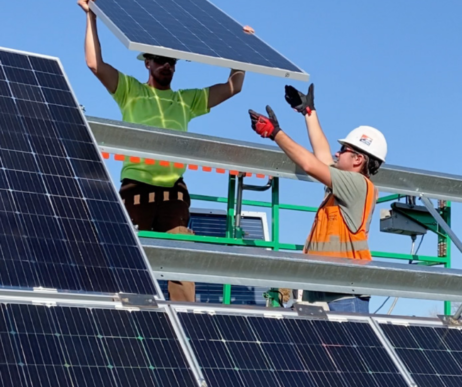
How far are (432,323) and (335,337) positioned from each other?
3.28 feet

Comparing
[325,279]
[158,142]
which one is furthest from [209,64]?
[325,279]

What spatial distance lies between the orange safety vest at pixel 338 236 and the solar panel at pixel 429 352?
3.09 ft

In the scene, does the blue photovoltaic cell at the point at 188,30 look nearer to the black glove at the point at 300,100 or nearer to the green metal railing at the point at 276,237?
the black glove at the point at 300,100

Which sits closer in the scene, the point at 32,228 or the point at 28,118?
the point at 32,228

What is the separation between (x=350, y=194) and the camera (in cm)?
747

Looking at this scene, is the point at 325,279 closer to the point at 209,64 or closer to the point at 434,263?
the point at 209,64

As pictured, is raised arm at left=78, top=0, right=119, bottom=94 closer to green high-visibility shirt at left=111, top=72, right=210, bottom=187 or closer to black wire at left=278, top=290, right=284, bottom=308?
green high-visibility shirt at left=111, top=72, right=210, bottom=187

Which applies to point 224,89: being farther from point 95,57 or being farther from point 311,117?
point 311,117

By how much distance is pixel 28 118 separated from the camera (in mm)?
6875

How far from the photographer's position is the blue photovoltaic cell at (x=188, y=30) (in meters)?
8.18

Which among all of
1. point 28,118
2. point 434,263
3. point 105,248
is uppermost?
point 28,118

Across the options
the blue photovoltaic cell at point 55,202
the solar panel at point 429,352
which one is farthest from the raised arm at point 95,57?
the solar panel at point 429,352

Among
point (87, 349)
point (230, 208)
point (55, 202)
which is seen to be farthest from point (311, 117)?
point (87, 349)

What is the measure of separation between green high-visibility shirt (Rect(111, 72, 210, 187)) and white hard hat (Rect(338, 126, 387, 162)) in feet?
5.42
